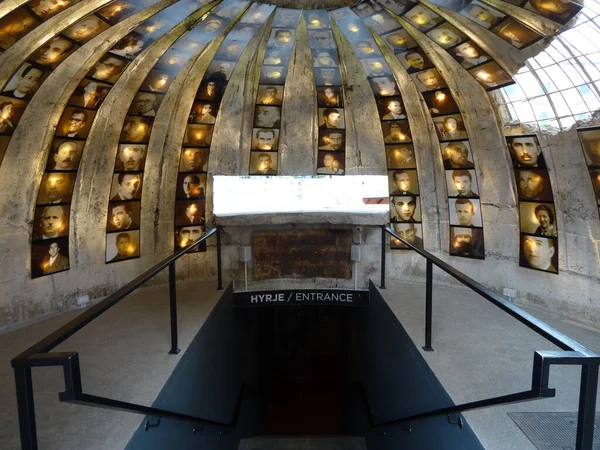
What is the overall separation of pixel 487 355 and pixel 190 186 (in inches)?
213

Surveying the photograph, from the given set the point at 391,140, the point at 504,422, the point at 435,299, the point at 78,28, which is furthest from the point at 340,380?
the point at 78,28

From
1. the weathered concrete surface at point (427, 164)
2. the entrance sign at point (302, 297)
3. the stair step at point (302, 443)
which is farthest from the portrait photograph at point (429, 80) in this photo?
the stair step at point (302, 443)

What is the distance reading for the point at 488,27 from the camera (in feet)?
16.8

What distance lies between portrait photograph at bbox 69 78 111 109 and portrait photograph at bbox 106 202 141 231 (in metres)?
1.59

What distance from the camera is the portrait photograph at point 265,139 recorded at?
7.68 meters

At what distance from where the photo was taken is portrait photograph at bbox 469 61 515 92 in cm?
572

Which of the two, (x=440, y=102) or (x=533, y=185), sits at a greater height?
(x=440, y=102)

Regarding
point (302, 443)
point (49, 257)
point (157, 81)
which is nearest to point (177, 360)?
point (302, 443)

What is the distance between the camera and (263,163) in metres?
7.77

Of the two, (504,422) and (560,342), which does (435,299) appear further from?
(560,342)

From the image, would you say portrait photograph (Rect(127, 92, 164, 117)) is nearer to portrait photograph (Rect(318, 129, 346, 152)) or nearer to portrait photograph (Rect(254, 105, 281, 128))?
portrait photograph (Rect(254, 105, 281, 128))

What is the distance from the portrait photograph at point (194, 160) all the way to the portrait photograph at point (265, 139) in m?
0.88

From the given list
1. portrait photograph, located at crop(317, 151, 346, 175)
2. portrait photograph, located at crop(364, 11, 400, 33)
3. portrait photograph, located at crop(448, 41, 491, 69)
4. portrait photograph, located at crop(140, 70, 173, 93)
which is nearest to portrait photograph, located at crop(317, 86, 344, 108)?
portrait photograph, located at crop(317, 151, 346, 175)

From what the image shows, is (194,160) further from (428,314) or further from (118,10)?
(428,314)
